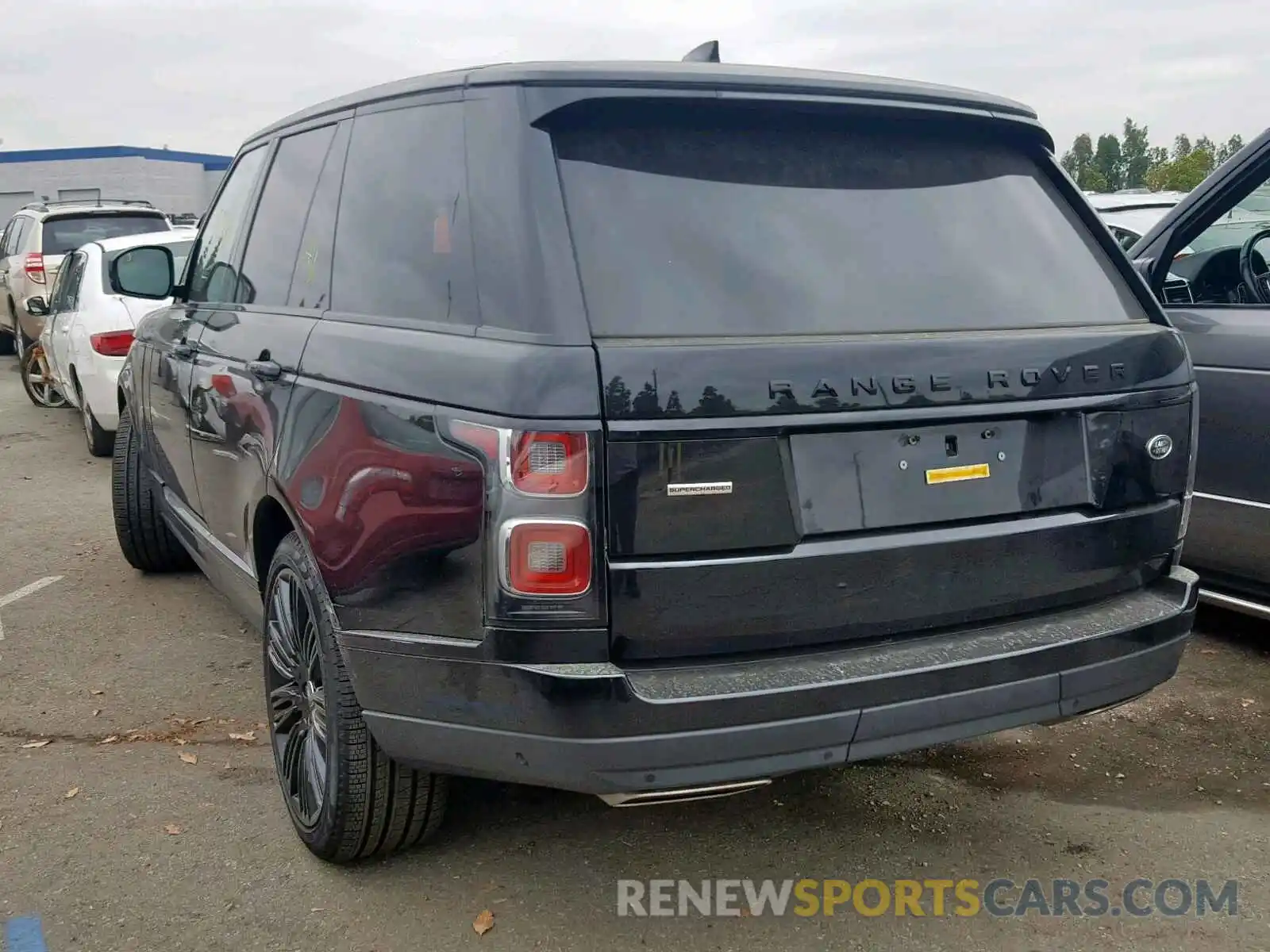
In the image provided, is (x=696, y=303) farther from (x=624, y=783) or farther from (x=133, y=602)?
(x=133, y=602)

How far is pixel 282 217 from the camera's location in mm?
3666

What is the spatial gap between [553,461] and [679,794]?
2.36 feet

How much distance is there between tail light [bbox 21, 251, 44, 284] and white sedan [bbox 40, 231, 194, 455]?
3.92 m

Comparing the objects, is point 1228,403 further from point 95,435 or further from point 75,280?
point 75,280

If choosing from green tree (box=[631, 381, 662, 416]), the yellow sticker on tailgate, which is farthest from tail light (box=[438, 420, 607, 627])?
the yellow sticker on tailgate

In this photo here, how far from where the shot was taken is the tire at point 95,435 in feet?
28.5

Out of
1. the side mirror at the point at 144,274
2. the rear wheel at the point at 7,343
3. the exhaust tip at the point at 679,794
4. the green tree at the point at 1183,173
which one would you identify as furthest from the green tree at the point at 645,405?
the green tree at the point at 1183,173

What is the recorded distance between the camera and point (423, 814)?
9.74ft

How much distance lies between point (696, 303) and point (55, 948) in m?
2.03

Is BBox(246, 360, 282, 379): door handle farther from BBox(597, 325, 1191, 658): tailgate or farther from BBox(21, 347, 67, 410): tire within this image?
BBox(21, 347, 67, 410): tire

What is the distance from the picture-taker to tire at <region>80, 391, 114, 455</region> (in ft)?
28.5

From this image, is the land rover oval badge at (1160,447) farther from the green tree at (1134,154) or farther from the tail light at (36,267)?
the green tree at (1134,154)

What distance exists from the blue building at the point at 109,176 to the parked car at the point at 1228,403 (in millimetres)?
43525

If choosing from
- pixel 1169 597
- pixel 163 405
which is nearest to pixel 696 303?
pixel 1169 597
